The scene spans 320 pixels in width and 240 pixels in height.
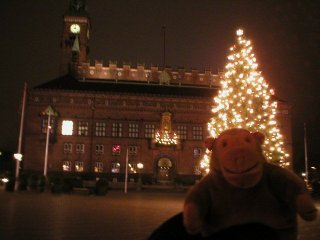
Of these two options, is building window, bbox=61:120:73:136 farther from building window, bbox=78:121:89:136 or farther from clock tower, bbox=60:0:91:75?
clock tower, bbox=60:0:91:75

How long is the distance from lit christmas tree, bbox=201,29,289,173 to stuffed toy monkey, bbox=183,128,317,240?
41.6 feet

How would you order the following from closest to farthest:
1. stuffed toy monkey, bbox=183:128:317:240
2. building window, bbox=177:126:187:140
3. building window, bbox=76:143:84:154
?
stuffed toy monkey, bbox=183:128:317:240, building window, bbox=76:143:84:154, building window, bbox=177:126:187:140

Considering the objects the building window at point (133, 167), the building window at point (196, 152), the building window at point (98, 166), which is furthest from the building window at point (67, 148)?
the building window at point (196, 152)

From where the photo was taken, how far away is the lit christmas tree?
15008 millimetres

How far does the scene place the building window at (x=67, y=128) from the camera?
45562mm

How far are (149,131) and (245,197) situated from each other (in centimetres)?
4507

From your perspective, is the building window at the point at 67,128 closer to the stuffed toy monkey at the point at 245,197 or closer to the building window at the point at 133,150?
the building window at the point at 133,150

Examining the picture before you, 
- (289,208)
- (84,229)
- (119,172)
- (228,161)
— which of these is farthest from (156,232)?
(119,172)

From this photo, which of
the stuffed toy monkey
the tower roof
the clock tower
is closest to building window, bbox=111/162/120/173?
the clock tower

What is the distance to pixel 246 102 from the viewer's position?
50.2 ft

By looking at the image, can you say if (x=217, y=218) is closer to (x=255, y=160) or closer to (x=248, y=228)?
(x=248, y=228)

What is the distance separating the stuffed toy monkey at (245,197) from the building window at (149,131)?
147 ft

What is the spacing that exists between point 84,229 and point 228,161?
22.4 ft

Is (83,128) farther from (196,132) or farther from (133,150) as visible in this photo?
(196,132)
